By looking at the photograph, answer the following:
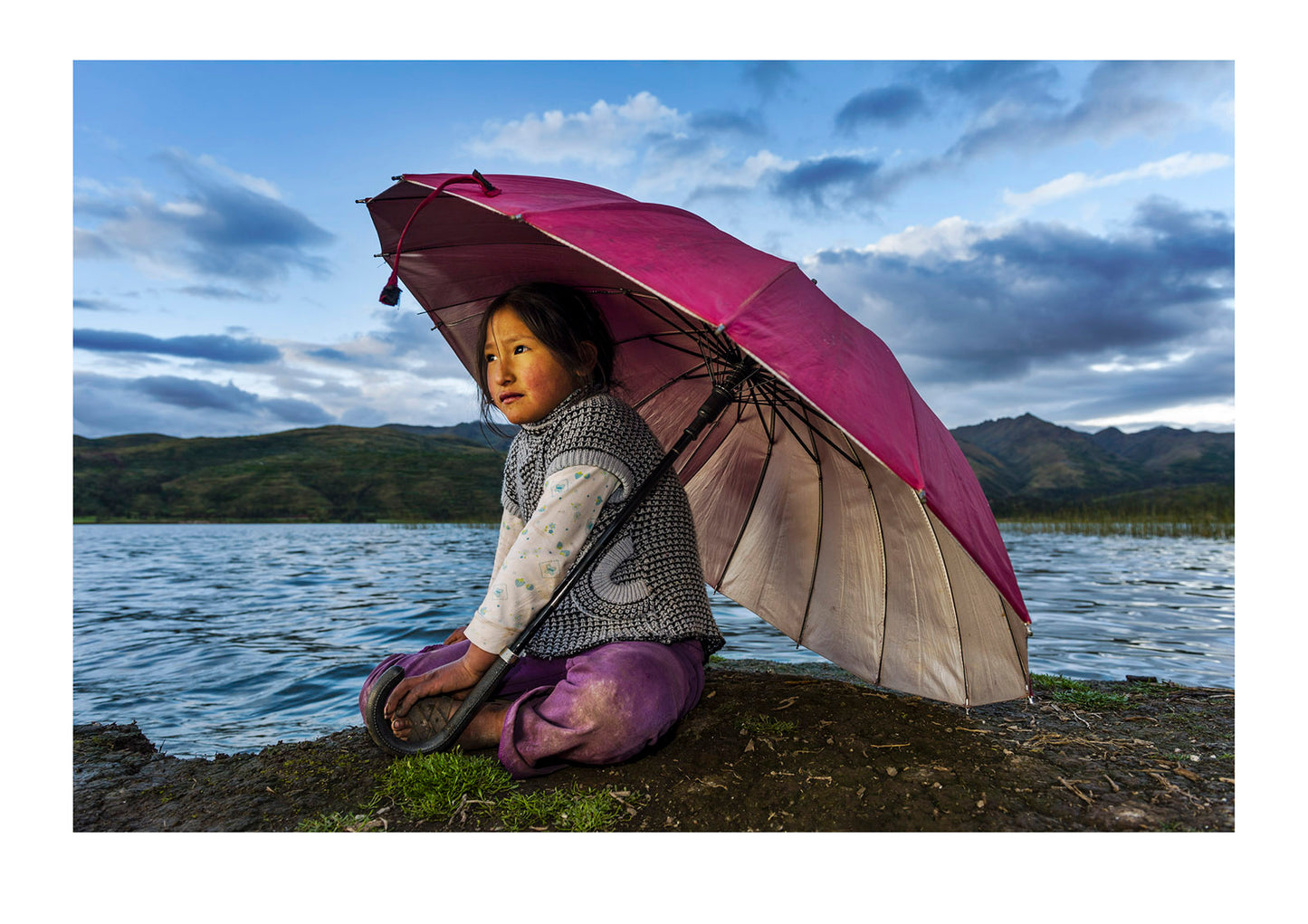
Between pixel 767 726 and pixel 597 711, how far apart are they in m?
0.93

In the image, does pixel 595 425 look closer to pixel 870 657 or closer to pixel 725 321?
pixel 725 321

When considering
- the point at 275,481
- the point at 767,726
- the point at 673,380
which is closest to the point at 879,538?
the point at 767,726

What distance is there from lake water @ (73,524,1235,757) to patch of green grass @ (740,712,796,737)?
2.40 metres

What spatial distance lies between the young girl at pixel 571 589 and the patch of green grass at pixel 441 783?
94mm

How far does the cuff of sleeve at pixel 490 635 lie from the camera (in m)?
2.56

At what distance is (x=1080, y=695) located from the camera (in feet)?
13.5

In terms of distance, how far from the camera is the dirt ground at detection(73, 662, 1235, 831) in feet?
7.61

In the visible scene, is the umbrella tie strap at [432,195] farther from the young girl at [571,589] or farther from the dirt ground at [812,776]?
the dirt ground at [812,776]

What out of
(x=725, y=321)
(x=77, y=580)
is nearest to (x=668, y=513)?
(x=725, y=321)

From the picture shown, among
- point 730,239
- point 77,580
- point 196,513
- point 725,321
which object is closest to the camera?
point 725,321

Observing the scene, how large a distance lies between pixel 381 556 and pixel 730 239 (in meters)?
17.2

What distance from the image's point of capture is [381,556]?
17.8m

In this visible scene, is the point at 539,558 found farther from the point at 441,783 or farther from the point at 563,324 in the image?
Result: the point at 563,324

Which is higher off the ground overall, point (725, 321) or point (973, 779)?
point (725, 321)
